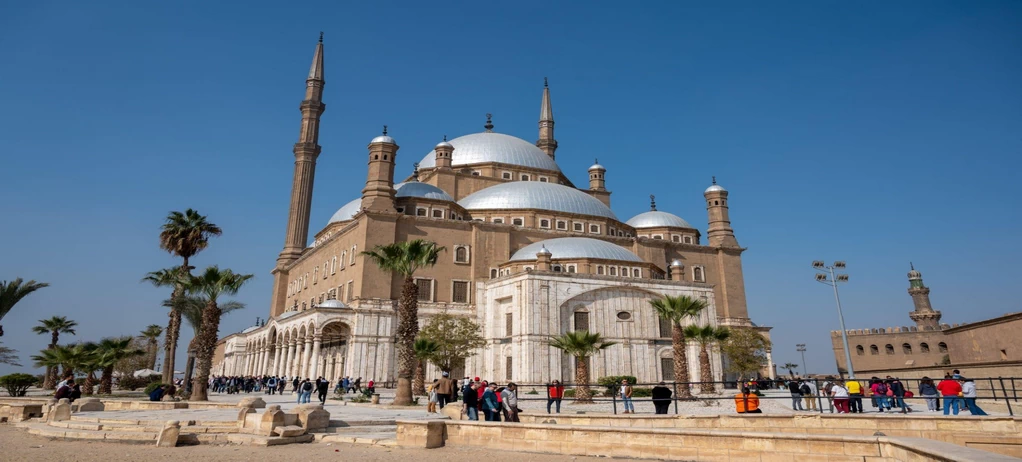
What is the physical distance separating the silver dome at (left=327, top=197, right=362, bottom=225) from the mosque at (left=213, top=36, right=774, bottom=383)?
0.50 feet

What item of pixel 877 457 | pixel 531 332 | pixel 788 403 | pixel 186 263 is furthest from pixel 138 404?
pixel 788 403

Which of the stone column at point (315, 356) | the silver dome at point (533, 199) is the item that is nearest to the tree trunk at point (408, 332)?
the stone column at point (315, 356)

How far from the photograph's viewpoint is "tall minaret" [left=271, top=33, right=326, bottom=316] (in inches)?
1940

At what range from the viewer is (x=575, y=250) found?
124ft

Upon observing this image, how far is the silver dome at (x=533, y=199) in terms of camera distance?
43.4 m

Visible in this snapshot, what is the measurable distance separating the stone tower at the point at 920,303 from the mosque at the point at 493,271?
29096 millimetres

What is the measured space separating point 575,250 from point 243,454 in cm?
2820

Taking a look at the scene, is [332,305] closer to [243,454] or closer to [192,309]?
[192,309]

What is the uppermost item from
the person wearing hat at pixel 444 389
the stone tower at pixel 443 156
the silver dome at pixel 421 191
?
the stone tower at pixel 443 156

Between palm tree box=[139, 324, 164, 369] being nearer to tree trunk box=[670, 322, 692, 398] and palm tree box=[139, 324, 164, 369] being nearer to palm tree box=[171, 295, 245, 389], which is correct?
palm tree box=[171, 295, 245, 389]

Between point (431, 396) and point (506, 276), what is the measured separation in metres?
16.6

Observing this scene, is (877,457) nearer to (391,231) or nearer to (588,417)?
(588,417)

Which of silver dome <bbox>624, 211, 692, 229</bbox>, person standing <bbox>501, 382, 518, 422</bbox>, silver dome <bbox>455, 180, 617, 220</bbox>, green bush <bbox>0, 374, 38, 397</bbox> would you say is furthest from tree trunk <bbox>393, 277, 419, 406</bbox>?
silver dome <bbox>624, 211, 692, 229</bbox>

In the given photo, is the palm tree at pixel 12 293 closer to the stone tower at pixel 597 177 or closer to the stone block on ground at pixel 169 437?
the stone block on ground at pixel 169 437
